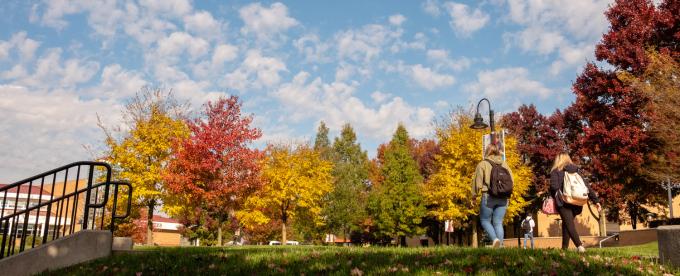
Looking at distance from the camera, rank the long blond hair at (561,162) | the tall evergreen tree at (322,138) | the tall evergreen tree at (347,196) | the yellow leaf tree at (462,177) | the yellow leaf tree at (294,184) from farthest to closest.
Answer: the tall evergreen tree at (322,138)
the tall evergreen tree at (347,196)
the yellow leaf tree at (294,184)
the yellow leaf tree at (462,177)
the long blond hair at (561,162)

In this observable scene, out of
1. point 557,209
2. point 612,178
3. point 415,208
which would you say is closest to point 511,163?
point 612,178

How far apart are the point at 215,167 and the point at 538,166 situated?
2588 cm

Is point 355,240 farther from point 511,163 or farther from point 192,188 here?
point 192,188

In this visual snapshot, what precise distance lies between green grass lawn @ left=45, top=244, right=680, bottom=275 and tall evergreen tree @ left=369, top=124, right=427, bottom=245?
34.7m

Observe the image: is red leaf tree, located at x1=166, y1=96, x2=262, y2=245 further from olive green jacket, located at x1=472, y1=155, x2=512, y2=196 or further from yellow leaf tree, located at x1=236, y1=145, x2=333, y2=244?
olive green jacket, located at x1=472, y1=155, x2=512, y2=196

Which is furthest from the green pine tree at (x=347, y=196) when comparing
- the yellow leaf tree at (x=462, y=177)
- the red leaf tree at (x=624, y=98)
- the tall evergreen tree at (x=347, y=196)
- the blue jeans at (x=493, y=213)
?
the blue jeans at (x=493, y=213)

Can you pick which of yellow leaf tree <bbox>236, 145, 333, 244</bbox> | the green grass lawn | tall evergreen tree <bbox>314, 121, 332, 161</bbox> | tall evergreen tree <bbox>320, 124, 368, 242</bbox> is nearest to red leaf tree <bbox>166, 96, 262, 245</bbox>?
yellow leaf tree <bbox>236, 145, 333, 244</bbox>

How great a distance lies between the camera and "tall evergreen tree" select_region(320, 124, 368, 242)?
4856 cm

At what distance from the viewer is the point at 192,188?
22266 millimetres

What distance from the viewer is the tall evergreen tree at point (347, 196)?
48.6 m

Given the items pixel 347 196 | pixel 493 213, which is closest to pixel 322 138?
pixel 347 196

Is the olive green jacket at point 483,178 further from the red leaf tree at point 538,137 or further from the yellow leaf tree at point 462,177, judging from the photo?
the red leaf tree at point 538,137

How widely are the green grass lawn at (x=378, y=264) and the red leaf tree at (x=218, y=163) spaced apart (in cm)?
1534

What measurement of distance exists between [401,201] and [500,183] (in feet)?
112
